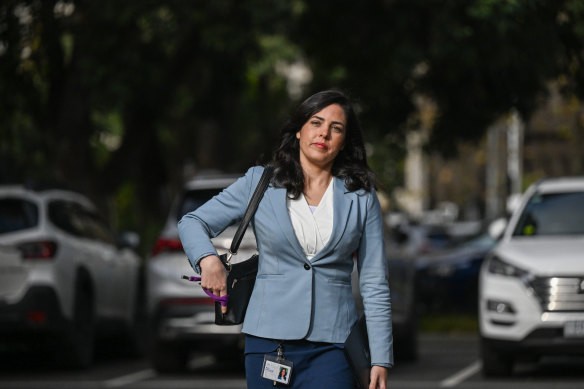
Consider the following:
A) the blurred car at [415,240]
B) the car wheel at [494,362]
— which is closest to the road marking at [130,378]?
the blurred car at [415,240]

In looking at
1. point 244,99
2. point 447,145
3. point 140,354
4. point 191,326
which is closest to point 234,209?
point 191,326

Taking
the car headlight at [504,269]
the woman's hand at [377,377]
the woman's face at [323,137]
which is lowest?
the woman's hand at [377,377]

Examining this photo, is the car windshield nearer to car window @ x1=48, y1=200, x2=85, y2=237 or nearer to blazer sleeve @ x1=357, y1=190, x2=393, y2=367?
car window @ x1=48, y1=200, x2=85, y2=237

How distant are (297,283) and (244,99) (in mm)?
30278

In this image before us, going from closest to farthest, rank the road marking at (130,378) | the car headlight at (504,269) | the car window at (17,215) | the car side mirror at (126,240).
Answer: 1. the car headlight at (504,269)
2. the road marking at (130,378)
3. the car window at (17,215)
4. the car side mirror at (126,240)

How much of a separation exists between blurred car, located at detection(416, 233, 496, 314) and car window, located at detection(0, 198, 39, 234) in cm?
1192

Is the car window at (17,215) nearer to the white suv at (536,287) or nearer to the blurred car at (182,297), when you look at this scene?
the blurred car at (182,297)

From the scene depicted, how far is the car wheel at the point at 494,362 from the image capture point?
12.3m

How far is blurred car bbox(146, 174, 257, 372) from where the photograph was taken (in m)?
12.1

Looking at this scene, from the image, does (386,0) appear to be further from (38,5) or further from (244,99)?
(244,99)

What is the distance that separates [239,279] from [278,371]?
1.14 ft

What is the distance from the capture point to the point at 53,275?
12.6 metres

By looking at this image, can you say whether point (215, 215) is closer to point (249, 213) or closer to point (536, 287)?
point (249, 213)

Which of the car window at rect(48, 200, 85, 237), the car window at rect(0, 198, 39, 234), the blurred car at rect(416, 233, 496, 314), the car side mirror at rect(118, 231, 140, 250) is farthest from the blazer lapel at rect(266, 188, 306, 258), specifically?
the blurred car at rect(416, 233, 496, 314)
